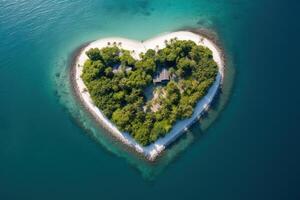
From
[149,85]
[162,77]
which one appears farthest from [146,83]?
[162,77]

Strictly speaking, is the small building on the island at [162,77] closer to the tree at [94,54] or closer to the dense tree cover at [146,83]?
the dense tree cover at [146,83]

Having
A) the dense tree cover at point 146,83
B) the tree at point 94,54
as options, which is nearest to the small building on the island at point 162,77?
the dense tree cover at point 146,83

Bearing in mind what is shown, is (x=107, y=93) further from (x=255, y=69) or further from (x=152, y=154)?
(x=255, y=69)

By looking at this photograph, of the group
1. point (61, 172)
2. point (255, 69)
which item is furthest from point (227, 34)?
point (61, 172)

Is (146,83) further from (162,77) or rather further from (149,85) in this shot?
(162,77)

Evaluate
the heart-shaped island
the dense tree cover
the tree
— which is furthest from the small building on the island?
the tree

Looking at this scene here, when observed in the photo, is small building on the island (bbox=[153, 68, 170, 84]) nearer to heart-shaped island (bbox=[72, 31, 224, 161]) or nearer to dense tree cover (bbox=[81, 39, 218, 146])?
heart-shaped island (bbox=[72, 31, 224, 161])

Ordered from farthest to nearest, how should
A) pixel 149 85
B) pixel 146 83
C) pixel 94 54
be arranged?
1. pixel 94 54
2. pixel 149 85
3. pixel 146 83
